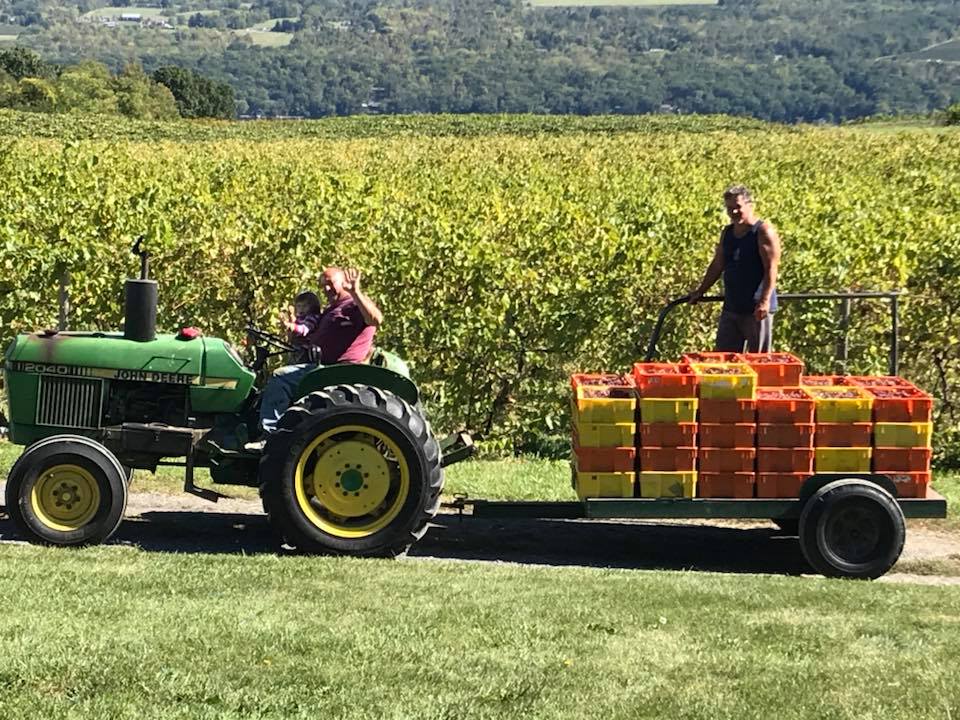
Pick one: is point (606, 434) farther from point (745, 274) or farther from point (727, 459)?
point (745, 274)

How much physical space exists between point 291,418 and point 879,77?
20443 cm

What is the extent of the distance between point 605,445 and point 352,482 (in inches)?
57.2

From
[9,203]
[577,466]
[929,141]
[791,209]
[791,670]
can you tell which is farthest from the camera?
[929,141]

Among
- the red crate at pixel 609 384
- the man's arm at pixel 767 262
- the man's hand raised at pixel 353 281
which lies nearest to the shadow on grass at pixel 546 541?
the red crate at pixel 609 384

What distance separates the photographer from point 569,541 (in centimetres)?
866

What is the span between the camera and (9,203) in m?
14.3

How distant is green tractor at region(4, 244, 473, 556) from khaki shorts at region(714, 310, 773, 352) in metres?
2.24

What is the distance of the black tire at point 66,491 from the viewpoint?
303 inches

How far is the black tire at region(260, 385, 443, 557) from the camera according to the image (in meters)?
7.59

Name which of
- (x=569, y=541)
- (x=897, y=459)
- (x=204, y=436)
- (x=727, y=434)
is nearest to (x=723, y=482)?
(x=727, y=434)

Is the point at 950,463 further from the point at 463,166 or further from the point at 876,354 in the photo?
the point at 463,166

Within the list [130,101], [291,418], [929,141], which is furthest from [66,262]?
[130,101]

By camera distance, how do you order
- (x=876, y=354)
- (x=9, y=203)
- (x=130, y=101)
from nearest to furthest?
(x=876, y=354), (x=9, y=203), (x=130, y=101)

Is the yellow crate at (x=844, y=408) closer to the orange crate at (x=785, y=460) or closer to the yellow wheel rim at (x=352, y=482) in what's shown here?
the orange crate at (x=785, y=460)
